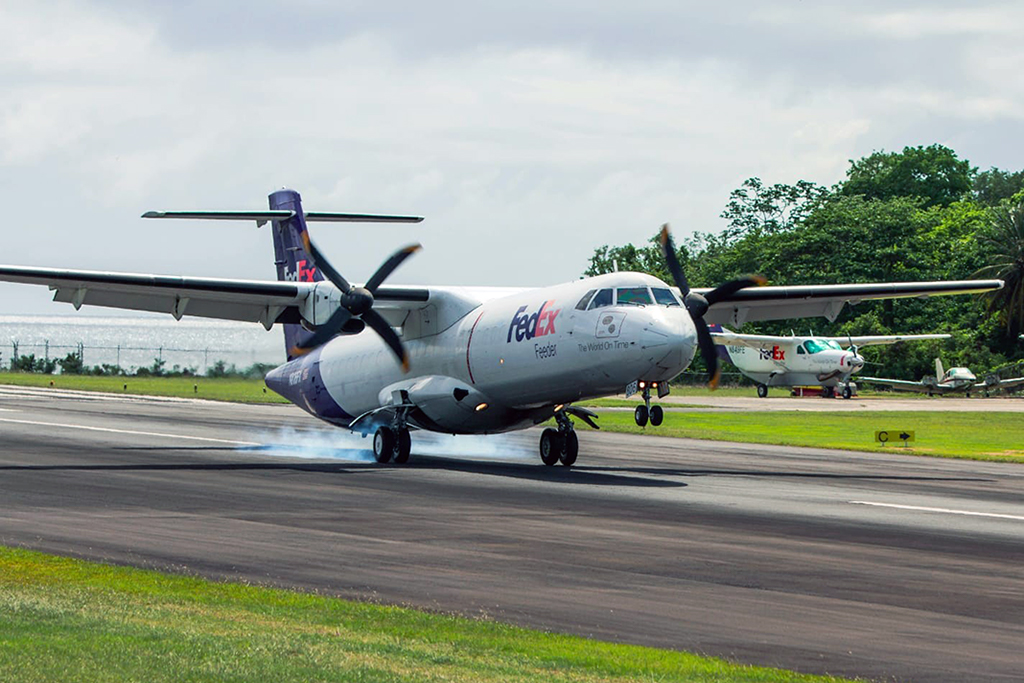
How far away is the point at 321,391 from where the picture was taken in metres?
35.2

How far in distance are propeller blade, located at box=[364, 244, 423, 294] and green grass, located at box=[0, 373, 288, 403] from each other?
36.2m

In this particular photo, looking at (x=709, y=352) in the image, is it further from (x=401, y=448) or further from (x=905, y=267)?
(x=905, y=267)

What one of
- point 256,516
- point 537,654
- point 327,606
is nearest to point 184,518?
point 256,516

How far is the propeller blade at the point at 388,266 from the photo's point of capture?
30109 millimetres

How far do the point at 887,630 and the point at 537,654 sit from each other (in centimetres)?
352

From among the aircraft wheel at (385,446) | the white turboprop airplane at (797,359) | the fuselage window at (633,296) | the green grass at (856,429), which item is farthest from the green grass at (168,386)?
the fuselage window at (633,296)

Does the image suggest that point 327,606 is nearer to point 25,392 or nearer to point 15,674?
point 15,674

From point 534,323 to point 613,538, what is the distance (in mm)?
10892

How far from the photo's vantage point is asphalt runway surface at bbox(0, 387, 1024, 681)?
1184cm

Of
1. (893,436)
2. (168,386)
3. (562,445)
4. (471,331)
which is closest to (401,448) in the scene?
(471,331)

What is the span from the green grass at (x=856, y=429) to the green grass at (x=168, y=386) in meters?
22.1

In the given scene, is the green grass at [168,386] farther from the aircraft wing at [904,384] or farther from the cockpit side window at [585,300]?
the aircraft wing at [904,384]

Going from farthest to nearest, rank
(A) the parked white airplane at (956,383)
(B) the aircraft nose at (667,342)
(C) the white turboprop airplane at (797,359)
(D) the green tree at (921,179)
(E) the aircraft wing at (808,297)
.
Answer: (D) the green tree at (921,179)
(A) the parked white airplane at (956,383)
(C) the white turboprop airplane at (797,359)
(E) the aircraft wing at (808,297)
(B) the aircraft nose at (667,342)

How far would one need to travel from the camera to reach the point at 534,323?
28.3 m
